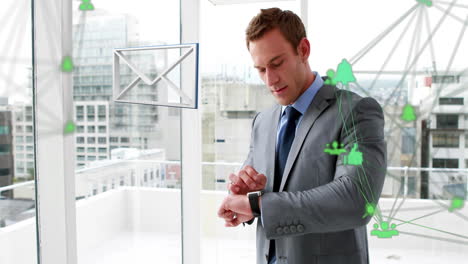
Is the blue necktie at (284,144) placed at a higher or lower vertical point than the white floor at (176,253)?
higher


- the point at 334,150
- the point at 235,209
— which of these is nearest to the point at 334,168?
the point at 334,150

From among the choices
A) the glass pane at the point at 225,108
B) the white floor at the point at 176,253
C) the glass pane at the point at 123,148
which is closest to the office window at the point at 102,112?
the glass pane at the point at 123,148

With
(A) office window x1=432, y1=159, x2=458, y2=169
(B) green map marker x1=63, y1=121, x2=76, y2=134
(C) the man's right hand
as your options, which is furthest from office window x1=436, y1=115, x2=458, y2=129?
(B) green map marker x1=63, y1=121, x2=76, y2=134

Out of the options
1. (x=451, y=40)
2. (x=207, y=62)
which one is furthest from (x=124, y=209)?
(x=451, y=40)

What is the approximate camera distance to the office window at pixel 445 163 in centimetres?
143

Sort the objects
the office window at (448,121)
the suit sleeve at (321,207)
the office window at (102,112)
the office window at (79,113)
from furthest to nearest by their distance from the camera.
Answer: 1. the office window at (102,112)
2. the office window at (79,113)
3. the office window at (448,121)
4. the suit sleeve at (321,207)

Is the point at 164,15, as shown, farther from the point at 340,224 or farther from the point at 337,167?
the point at 340,224

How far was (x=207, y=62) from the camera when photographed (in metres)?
2.43

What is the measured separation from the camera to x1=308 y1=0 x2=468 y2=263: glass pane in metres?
1.36

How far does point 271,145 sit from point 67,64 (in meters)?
0.83

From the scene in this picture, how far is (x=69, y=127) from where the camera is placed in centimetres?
157

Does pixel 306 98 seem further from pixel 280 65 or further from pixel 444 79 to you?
pixel 444 79

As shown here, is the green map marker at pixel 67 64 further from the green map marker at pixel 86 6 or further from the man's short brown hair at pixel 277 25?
the man's short brown hair at pixel 277 25

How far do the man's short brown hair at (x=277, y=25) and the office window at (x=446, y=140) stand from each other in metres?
0.60
